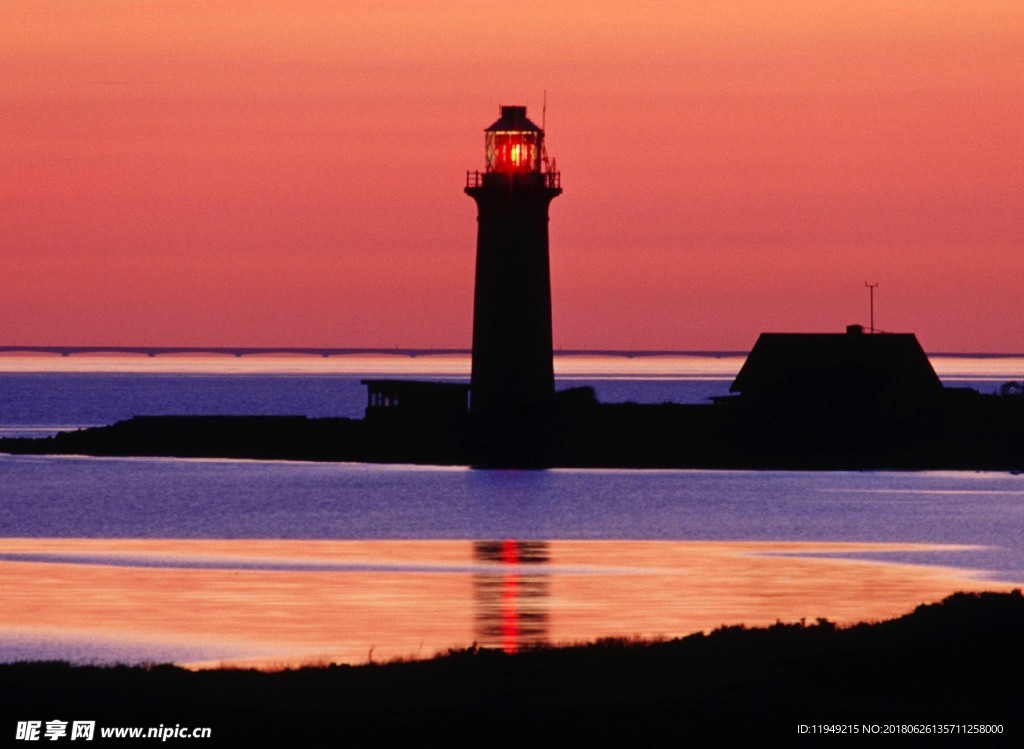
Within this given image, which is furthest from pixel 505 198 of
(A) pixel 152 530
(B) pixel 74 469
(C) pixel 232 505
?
(B) pixel 74 469

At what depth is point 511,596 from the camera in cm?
3512

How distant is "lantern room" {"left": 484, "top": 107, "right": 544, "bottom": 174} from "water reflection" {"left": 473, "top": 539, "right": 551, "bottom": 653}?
21.1 metres

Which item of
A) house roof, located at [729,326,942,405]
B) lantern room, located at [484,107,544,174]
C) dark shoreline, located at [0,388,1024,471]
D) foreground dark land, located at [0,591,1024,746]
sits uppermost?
lantern room, located at [484,107,544,174]

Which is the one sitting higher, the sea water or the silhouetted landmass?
the silhouetted landmass

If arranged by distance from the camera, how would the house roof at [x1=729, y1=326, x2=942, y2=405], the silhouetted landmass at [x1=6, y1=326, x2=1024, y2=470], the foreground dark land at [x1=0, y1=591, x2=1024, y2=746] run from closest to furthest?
the foreground dark land at [x1=0, y1=591, x2=1024, y2=746]
the silhouetted landmass at [x1=6, y1=326, x2=1024, y2=470]
the house roof at [x1=729, y1=326, x2=942, y2=405]

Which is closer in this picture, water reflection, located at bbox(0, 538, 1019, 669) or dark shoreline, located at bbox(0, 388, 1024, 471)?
water reflection, located at bbox(0, 538, 1019, 669)

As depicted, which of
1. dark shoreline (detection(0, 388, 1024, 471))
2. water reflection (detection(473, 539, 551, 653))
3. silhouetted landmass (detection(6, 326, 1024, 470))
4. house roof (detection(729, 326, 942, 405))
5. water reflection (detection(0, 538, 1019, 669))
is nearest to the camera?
water reflection (detection(0, 538, 1019, 669))

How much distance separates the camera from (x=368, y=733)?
58.7 feet

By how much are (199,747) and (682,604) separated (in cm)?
1751

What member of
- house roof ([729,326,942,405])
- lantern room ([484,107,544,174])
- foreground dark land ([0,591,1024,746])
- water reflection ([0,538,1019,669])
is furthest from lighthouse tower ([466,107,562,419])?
foreground dark land ([0,591,1024,746])

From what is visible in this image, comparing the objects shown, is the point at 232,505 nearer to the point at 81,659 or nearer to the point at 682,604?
the point at 682,604

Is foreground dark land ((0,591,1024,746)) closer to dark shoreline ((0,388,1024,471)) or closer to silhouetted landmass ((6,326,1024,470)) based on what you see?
dark shoreline ((0,388,1024,471))

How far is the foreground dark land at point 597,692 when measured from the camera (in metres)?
18.1

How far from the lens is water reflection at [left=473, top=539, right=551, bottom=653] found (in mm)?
28812
